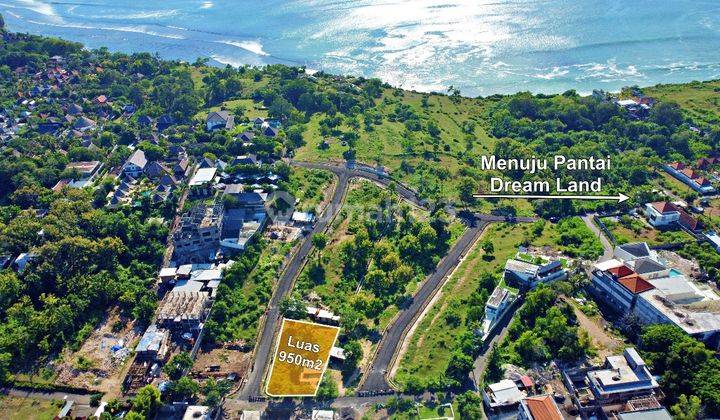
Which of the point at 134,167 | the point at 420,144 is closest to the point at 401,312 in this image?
the point at 420,144

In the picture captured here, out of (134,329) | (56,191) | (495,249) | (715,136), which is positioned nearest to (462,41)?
(715,136)

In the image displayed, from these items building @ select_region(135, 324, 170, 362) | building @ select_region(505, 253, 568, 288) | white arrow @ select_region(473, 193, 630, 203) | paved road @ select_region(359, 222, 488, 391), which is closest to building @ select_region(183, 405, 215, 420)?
building @ select_region(135, 324, 170, 362)

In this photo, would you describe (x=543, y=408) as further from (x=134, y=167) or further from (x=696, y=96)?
(x=696, y=96)

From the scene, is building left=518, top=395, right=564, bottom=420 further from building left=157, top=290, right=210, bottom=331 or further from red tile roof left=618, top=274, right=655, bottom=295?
building left=157, top=290, right=210, bottom=331

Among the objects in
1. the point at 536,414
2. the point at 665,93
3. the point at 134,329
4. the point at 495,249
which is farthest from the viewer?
the point at 665,93

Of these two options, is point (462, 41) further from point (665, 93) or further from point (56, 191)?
point (56, 191)

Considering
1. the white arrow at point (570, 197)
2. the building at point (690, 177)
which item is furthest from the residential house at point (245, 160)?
the building at point (690, 177)
